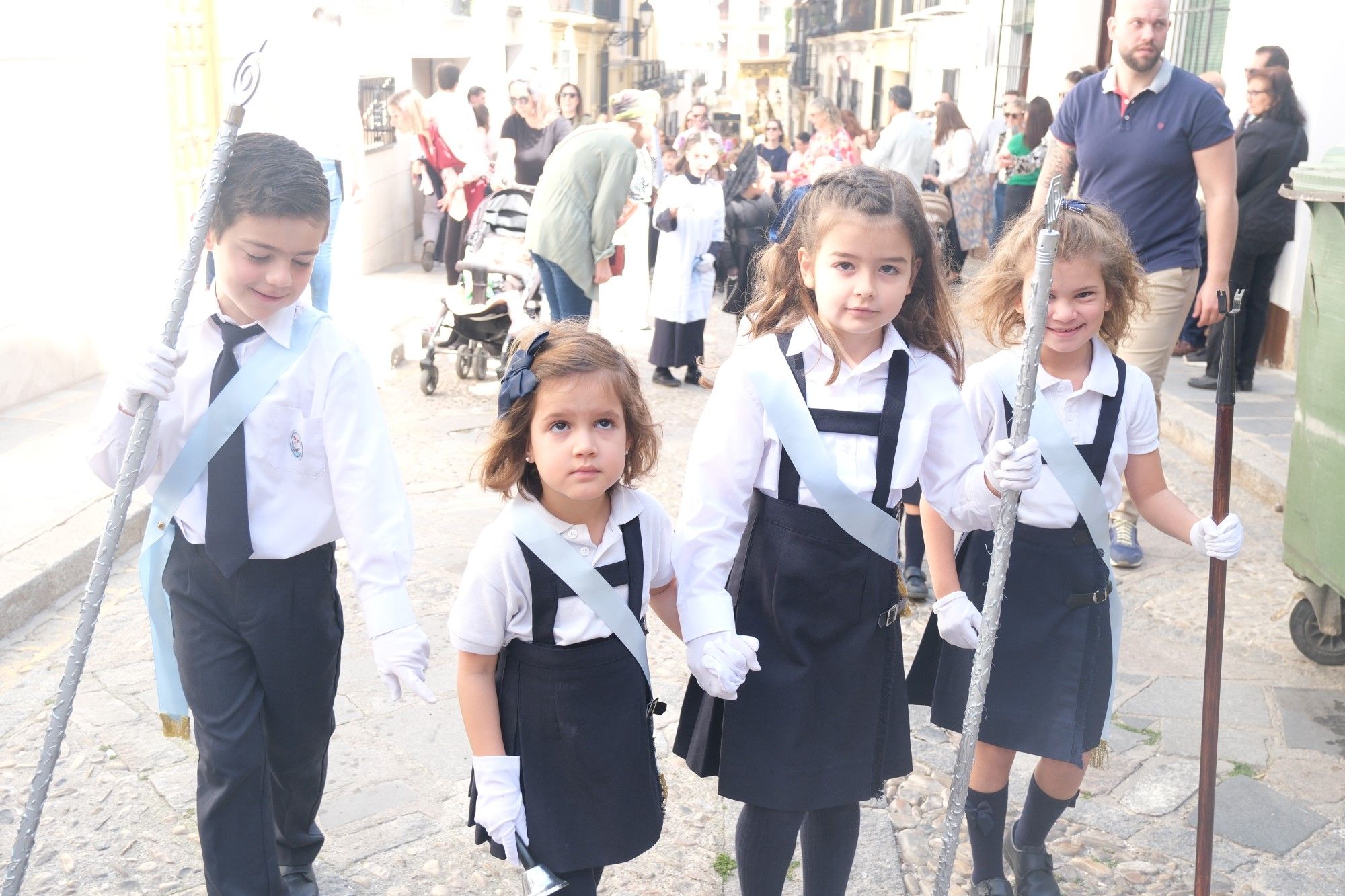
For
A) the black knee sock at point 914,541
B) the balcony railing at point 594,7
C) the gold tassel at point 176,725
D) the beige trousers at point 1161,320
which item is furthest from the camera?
the balcony railing at point 594,7

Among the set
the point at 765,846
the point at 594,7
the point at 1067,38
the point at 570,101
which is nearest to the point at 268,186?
the point at 765,846

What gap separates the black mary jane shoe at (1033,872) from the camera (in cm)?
283

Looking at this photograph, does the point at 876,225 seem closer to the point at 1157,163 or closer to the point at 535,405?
the point at 535,405

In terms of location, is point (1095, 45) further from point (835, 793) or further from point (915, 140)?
point (835, 793)

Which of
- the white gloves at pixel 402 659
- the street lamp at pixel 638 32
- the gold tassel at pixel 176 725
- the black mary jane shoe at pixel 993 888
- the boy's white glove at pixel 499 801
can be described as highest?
the street lamp at pixel 638 32

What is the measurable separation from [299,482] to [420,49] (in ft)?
45.4

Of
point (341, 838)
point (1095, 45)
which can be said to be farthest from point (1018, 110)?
point (341, 838)

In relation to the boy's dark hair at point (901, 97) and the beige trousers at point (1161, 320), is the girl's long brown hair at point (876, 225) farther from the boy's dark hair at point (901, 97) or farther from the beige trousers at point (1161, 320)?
the boy's dark hair at point (901, 97)

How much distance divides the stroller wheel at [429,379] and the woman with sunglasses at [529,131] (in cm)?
284

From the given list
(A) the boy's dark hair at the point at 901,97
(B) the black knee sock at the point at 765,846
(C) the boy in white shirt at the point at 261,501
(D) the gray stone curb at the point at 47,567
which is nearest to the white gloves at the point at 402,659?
(C) the boy in white shirt at the point at 261,501

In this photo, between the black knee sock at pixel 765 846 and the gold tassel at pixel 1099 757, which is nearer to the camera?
the black knee sock at pixel 765 846

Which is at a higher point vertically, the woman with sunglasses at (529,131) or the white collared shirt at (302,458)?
the woman with sunglasses at (529,131)

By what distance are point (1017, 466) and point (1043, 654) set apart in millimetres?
615

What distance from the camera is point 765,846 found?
2.42 metres
